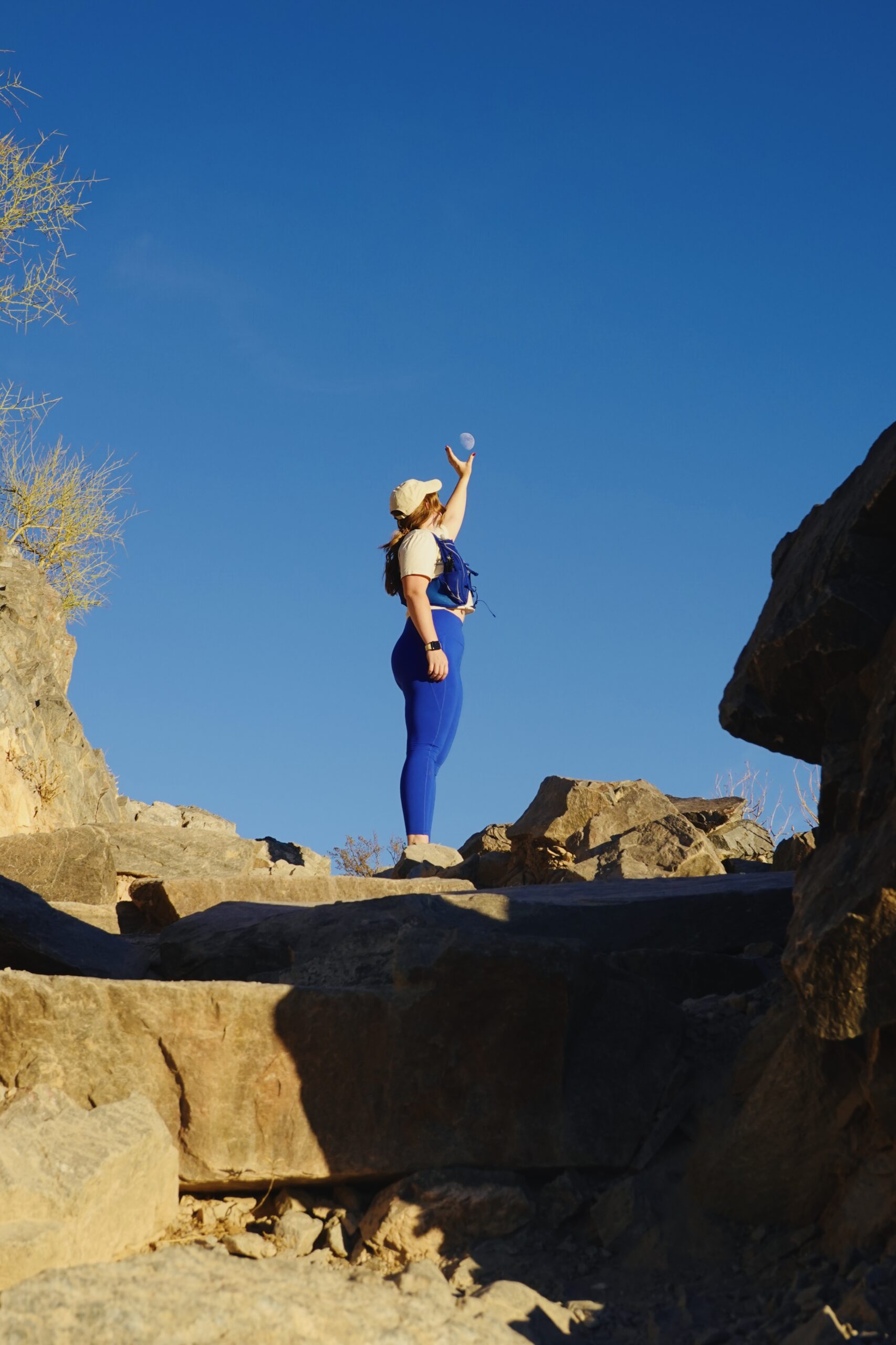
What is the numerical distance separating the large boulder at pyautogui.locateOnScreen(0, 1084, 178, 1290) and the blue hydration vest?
18.6ft

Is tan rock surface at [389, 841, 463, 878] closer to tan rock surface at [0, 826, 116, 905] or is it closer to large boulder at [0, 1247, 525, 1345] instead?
tan rock surface at [0, 826, 116, 905]

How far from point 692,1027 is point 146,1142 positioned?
1.59 m

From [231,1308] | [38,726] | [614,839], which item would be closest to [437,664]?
[614,839]

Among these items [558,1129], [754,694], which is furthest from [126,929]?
[754,694]

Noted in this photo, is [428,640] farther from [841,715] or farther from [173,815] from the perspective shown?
[173,815]

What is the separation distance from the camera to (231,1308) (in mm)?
2244

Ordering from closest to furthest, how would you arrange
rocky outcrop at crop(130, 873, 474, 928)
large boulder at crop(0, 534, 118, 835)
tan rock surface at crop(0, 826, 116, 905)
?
rocky outcrop at crop(130, 873, 474, 928)
tan rock surface at crop(0, 826, 116, 905)
large boulder at crop(0, 534, 118, 835)

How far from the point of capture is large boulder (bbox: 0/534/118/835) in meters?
10.4

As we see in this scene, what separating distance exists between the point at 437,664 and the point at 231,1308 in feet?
20.5

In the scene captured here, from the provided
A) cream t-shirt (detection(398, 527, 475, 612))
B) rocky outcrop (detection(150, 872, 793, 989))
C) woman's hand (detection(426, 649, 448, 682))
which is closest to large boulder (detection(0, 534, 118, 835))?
woman's hand (detection(426, 649, 448, 682))

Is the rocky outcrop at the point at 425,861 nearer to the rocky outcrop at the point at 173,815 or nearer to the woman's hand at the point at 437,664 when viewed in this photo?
the woman's hand at the point at 437,664

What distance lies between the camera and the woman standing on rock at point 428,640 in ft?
27.3

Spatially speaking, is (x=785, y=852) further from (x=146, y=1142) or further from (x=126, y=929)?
(x=146, y=1142)

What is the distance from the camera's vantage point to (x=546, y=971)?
129 inches
